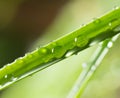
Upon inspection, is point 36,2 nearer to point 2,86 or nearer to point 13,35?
point 13,35

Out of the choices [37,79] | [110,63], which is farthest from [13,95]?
[110,63]

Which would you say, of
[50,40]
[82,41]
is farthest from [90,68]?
[50,40]

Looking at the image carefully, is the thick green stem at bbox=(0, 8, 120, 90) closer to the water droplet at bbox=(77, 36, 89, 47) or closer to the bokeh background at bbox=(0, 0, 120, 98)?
the water droplet at bbox=(77, 36, 89, 47)

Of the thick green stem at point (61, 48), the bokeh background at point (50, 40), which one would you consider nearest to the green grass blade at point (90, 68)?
the thick green stem at point (61, 48)

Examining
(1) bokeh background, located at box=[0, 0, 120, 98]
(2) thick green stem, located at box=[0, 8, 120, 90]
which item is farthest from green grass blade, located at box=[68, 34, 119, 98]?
(1) bokeh background, located at box=[0, 0, 120, 98]

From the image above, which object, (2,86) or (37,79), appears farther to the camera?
(37,79)

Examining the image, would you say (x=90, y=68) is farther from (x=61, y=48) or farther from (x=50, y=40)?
(x=50, y=40)
